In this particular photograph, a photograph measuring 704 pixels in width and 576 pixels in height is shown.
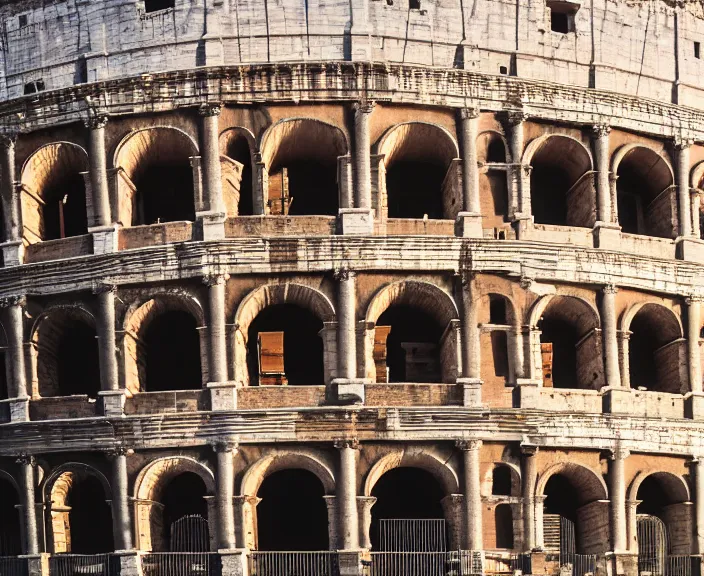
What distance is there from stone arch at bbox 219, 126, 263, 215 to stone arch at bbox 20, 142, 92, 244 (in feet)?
8.98

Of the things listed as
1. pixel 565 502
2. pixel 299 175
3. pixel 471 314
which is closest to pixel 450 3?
pixel 299 175

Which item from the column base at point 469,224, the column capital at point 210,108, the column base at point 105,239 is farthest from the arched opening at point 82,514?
the column base at point 469,224

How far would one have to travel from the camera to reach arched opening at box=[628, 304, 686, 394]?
2766cm

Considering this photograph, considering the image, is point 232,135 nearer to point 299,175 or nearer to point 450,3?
point 299,175

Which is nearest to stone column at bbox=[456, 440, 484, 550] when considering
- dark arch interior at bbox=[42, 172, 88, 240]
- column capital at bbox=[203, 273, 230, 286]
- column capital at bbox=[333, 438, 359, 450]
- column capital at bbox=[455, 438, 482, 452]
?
column capital at bbox=[455, 438, 482, 452]

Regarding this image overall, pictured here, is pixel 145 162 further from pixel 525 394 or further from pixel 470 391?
pixel 525 394

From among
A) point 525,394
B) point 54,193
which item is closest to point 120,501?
point 54,193

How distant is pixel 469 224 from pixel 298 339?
12.8ft

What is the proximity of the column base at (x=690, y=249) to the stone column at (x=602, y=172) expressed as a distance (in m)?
1.67

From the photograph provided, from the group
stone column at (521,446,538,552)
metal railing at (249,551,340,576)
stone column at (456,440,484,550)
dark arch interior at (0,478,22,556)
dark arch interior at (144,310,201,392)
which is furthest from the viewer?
dark arch interior at (144,310,201,392)

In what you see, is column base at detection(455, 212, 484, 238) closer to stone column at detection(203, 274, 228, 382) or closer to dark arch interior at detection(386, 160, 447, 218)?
dark arch interior at detection(386, 160, 447, 218)

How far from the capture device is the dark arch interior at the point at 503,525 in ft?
84.0

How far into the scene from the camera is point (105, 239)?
86.7 feet

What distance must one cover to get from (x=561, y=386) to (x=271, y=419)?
6084mm
